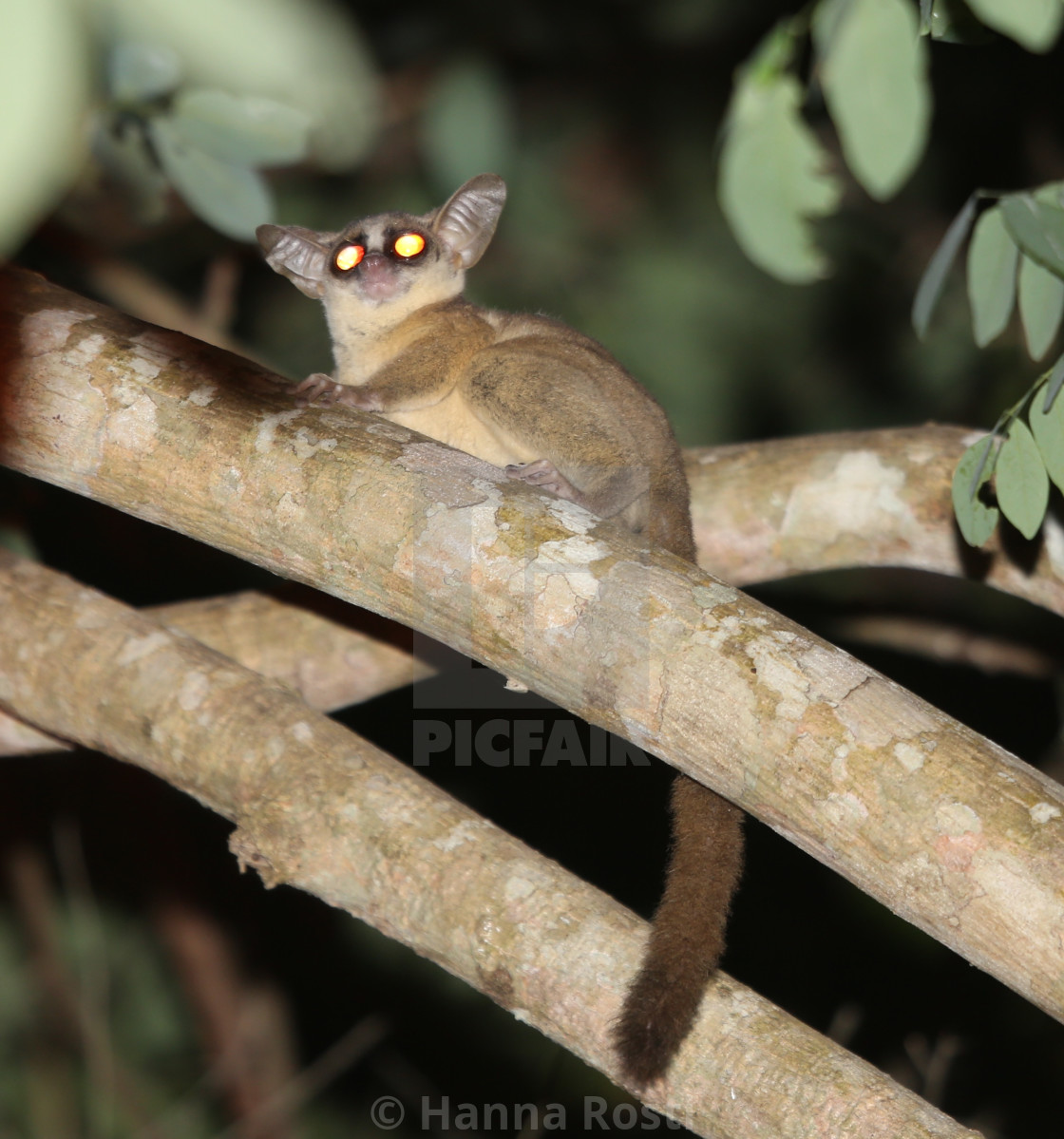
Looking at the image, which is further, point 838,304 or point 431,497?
point 838,304

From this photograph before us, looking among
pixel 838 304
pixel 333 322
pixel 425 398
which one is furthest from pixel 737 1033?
pixel 838 304

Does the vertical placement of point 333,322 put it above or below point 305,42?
below

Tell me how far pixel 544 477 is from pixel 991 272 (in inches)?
47.4

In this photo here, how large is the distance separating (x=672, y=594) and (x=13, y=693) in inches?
81.2

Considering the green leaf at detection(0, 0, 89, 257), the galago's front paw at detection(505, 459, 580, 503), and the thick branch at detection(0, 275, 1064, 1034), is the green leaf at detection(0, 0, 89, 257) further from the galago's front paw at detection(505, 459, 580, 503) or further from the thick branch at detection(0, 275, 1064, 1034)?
the galago's front paw at detection(505, 459, 580, 503)

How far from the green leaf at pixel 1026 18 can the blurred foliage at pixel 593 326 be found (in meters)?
0.79

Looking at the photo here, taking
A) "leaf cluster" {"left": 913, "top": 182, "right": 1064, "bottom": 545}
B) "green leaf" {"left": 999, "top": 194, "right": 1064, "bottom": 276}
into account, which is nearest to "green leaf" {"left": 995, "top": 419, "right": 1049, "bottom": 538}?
"leaf cluster" {"left": 913, "top": 182, "right": 1064, "bottom": 545}

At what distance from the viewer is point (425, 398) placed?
3371 millimetres

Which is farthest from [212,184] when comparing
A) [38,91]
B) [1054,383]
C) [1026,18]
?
[38,91]

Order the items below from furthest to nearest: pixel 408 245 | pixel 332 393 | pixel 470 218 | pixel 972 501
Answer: pixel 470 218 < pixel 408 245 < pixel 332 393 < pixel 972 501

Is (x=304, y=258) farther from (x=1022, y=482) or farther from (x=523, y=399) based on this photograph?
(x=1022, y=482)

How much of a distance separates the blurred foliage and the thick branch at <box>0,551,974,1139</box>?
111 centimetres

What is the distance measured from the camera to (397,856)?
2.57m

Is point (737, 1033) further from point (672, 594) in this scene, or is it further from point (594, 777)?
point (594, 777)
